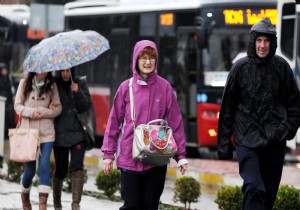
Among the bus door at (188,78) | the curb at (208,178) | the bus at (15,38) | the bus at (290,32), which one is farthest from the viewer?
the bus at (15,38)

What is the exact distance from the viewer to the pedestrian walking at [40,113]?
36.7 feet

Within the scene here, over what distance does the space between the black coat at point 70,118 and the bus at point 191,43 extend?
376 inches

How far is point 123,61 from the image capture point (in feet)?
75.4

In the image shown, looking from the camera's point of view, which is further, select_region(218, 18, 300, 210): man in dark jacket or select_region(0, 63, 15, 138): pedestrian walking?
Answer: select_region(0, 63, 15, 138): pedestrian walking

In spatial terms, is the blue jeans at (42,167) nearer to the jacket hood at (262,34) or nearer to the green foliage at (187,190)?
the green foliage at (187,190)

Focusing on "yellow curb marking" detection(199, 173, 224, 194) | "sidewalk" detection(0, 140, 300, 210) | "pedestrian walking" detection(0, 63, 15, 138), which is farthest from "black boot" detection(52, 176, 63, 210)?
"pedestrian walking" detection(0, 63, 15, 138)

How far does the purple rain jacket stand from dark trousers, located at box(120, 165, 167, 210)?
0.22 feet

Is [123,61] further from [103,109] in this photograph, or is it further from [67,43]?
[67,43]

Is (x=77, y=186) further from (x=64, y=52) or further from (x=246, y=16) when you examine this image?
(x=246, y=16)

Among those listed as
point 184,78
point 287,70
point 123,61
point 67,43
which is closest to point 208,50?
point 184,78

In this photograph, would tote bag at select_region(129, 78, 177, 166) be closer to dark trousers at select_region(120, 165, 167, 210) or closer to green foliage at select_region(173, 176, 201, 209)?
dark trousers at select_region(120, 165, 167, 210)

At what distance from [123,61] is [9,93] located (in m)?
4.87

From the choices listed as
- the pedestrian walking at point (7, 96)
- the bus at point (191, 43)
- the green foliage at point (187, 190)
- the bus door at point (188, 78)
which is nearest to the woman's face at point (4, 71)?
the pedestrian walking at point (7, 96)

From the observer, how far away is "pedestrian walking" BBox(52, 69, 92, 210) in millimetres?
11359
